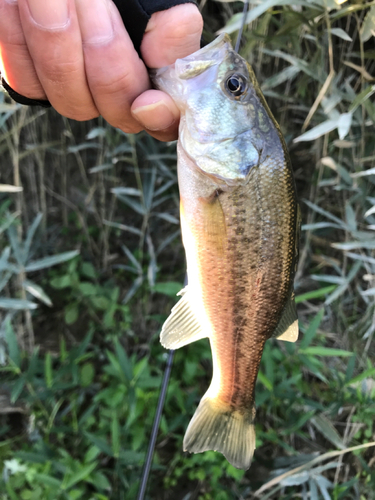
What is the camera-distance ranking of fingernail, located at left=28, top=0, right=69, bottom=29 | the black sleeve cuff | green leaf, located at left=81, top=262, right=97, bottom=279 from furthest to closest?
green leaf, located at left=81, top=262, right=97, bottom=279 → the black sleeve cuff → fingernail, located at left=28, top=0, right=69, bottom=29

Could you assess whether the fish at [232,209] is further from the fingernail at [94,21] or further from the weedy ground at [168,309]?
the weedy ground at [168,309]

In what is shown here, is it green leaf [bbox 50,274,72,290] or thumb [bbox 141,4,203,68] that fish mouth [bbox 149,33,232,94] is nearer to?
thumb [bbox 141,4,203,68]

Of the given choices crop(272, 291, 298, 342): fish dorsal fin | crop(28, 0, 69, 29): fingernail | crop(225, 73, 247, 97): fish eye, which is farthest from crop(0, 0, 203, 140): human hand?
crop(272, 291, 298, 342): fish dorsal fin

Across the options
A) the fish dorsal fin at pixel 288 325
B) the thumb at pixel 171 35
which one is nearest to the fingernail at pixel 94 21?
the thumb at pixel 171 35

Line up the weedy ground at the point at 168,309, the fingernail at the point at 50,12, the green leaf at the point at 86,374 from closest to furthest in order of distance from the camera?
the fingernail at the point at 50,12 < the weedy ground at the point at 168,309 < the green leaf at the point at 86,374

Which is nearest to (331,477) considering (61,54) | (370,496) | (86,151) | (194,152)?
(370,496)

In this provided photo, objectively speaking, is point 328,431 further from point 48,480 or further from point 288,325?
point 48,480
